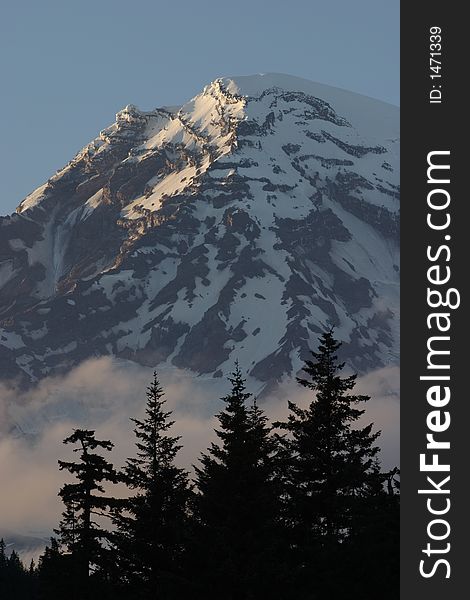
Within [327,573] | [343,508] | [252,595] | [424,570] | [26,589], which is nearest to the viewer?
[424,570]

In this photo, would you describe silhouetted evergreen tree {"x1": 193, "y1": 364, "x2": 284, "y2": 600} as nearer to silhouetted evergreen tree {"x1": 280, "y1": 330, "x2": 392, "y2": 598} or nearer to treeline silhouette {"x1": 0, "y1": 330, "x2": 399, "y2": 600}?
treeline silhouette {"x1": 0, "y1": 330, "x2": 399, "y2": 600}

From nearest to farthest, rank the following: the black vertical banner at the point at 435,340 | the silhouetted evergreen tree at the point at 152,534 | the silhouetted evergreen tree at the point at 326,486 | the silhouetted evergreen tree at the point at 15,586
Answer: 1. the black vertical banner at the point at 435,340
2. the silhouetted evergreen tree at the point at 326,486
3. the silhouetted evergreen tree at the point at 152,534
4. the silhouetted evergreen tree at the point at 15,586

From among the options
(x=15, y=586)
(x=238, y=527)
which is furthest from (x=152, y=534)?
(x=15, y=586)

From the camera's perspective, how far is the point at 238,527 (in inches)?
1881

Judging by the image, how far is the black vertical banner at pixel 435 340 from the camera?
103ft

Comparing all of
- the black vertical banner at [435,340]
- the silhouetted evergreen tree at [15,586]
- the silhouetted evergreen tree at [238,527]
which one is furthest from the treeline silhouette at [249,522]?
the silhouetted evergreen tree at [15,586]

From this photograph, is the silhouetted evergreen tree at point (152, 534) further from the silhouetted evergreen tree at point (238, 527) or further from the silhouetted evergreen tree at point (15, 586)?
the silhouetted evergreen tree at point (15, 586)

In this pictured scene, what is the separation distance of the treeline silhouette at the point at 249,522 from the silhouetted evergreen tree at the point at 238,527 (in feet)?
0.14

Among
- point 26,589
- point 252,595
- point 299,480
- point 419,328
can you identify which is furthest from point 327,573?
point 26,589

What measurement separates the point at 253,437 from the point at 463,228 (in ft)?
65.0

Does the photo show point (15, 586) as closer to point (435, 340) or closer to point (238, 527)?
point (238, 527)

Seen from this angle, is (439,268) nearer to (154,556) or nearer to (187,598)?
(187,598)

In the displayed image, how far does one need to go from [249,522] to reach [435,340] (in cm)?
1778

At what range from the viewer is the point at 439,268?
32312 mm
